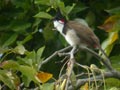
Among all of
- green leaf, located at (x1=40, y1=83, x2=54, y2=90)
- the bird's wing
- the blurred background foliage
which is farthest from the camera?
the blurred background foliage

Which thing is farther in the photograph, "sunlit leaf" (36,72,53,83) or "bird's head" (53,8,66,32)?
"bird's head" (53,8,66,32)

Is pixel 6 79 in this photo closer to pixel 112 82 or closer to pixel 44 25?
pixel 112 82

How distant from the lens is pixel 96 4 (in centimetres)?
229

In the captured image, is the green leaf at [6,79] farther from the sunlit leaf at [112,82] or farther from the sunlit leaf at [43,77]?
the sunlit leaf at [112,82]

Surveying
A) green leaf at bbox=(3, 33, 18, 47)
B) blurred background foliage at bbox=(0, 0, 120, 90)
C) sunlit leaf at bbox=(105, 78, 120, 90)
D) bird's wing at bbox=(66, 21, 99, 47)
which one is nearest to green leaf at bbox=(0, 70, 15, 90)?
sunlit leaf at bbox=(105, 78, 120, 90)

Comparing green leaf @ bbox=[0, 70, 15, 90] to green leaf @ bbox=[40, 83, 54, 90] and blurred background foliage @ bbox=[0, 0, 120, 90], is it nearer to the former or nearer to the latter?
green leaf @ bbox=[40, 83, 54, 90]

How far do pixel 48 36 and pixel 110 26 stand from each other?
296 mm

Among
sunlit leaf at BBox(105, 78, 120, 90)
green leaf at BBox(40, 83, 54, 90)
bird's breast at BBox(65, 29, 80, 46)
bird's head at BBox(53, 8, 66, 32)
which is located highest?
green leaf at BBox(40, 83, 54, 90)

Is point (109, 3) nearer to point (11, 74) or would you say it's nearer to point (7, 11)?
point (7, 11)

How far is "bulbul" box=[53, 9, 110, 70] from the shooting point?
6.04ft

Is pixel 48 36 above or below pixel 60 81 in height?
below

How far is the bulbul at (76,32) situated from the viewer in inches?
72.5

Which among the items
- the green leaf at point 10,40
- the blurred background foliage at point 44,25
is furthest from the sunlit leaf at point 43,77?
the green leaf at point 10,40

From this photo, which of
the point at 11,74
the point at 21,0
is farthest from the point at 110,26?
the point at 11,74
